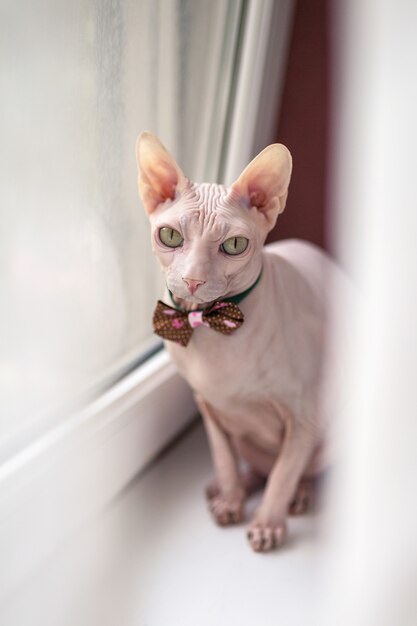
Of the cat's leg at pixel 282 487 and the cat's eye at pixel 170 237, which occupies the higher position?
the cat's eye at pixel 170 237

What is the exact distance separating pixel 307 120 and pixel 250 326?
55cm

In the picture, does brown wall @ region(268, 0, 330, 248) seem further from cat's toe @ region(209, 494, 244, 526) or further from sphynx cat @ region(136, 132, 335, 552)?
cat's toe @ region(209, 494, 244, 526)

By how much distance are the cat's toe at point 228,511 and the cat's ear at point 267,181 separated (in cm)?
45

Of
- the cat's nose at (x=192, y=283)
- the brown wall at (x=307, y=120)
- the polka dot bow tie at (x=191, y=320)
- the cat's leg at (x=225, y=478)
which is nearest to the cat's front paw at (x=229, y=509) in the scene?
the cat's leg at (x=225, y=478)

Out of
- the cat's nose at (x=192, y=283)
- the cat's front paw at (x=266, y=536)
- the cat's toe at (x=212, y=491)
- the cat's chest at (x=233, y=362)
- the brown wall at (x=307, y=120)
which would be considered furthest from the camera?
the brown wall at (x=307, y=120)

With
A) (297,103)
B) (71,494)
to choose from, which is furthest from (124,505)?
(297,103)

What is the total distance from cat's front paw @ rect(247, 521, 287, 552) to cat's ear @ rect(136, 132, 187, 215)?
0.47 m

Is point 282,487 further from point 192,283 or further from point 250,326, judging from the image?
point 192,283

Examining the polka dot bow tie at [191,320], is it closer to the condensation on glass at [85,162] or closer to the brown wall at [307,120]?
the condensation on glass at [85,162]

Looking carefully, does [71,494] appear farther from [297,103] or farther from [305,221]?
[297,103]

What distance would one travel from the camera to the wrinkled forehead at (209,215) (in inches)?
→ 26.3

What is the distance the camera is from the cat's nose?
2.14 ft

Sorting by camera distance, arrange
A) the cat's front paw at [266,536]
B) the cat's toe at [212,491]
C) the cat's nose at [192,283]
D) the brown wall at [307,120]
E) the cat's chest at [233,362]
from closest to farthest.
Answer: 1. the cat's nose at [192,283]
2. the cat's chest at [233,362]
3. the cat's front paw at [266,536]
4. the cat's toe at [212,491]
5. the brown wall at [307,120]

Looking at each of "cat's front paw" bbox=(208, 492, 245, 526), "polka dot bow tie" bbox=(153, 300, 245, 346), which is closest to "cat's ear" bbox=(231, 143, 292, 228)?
"polka dot bow tie" bbox=(153, 300, 245, 346)
